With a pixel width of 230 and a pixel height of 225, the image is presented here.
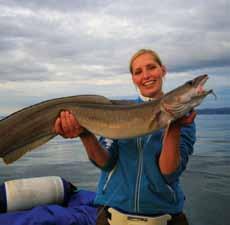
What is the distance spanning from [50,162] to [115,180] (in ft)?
45.3

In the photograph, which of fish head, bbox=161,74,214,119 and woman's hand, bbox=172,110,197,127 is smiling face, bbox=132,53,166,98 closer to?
fish head, bbox=161,74,214,119

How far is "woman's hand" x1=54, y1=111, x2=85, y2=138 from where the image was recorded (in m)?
4.27

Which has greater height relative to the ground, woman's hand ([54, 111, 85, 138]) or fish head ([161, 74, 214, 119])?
fish head ([161, 74, 214, 119])

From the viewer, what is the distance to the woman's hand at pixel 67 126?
427 cm

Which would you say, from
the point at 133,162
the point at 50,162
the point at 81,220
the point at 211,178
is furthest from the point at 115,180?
the point at 50,162

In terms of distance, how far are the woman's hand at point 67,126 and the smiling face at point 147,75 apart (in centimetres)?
77

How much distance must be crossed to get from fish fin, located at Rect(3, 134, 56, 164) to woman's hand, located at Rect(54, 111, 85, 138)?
211 mm

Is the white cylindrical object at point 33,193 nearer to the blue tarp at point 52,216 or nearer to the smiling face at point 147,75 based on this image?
the blue tarp at point 52,216

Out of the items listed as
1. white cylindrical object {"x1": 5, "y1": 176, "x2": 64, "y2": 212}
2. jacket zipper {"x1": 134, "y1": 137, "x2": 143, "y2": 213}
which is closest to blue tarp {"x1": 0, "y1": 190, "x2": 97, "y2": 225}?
white cylindrical object {"x1": 5, "y1": 176, "x2": 64, "y2": 212}

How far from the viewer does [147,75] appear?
13.2 feet

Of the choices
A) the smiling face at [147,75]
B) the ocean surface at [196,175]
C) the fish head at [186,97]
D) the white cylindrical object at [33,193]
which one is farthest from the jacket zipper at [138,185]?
the ocean surface at [196,175]

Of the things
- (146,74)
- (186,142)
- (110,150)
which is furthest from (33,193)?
(146,74)

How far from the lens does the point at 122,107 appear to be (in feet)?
13.9

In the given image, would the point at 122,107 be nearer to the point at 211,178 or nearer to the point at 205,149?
the point at 211,178
